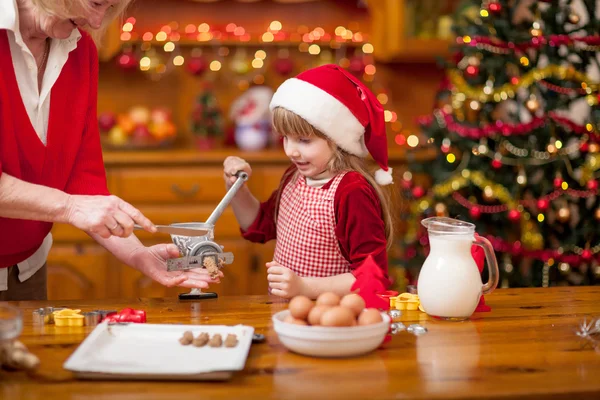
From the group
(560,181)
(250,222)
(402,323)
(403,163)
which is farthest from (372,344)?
(403,163)

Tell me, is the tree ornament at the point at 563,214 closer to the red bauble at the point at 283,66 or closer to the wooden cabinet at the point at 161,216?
the wooden cabinet at the point at 161,216

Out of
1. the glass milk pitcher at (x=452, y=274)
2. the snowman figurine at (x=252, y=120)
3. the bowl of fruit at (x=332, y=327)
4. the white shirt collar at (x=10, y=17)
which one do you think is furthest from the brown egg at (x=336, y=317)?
the snowman figurine at (x=252, y=120)

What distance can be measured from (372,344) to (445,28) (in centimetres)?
310

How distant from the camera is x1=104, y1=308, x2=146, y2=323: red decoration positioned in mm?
1415

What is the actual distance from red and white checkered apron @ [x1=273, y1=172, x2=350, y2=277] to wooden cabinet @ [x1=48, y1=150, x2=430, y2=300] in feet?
5.72

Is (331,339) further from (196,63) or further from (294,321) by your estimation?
(196,63)

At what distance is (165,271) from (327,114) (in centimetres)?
54

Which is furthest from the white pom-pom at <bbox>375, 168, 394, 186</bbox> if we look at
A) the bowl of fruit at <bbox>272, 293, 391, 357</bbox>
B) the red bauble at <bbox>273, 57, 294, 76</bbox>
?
the red bauble at <bbox>273, 57, 294, 76</bbox>

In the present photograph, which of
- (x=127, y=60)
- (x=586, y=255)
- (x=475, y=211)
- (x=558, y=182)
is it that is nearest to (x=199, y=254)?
(x=475, y=211)

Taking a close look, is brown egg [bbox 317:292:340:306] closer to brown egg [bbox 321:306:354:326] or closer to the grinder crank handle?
brown egg [bbox 321:306:354:326]

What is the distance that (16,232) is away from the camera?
1729mm

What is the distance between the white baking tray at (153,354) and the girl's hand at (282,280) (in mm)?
242

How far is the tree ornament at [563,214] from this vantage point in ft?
10.2

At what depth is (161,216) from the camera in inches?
144
